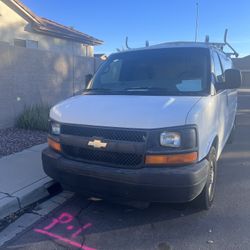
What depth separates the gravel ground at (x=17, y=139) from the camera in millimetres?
6120

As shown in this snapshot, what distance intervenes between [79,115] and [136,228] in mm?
1449

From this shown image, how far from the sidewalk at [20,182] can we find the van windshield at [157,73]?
157 cm

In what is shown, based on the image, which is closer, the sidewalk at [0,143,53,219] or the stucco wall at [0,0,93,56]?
the sidewalk at [0,143,53,219]

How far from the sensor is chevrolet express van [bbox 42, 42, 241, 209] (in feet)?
10.3

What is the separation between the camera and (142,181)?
313 cm

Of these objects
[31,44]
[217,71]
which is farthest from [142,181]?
[31,44]

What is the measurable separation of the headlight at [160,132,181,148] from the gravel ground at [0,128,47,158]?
12.3 ft

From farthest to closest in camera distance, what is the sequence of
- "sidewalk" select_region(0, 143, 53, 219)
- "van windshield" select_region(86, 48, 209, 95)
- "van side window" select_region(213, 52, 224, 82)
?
"van side window" select_region(213, 52, 224, 82), "van windshield" select_region(86, 48, 209, 95), "sidewalk" select_region(0, 143, 53, 219)

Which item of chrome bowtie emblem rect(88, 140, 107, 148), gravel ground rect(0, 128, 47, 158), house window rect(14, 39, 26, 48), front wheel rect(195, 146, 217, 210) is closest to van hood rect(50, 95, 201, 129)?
chrome bowtie emblem rect(88, 140, 107, 148)

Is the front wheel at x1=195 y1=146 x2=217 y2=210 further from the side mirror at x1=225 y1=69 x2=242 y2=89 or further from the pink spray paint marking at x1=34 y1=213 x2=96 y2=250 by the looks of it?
the pink spray paint marking at x1=34 y1=213 x2=96 y2=250

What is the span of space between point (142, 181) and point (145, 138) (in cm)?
44

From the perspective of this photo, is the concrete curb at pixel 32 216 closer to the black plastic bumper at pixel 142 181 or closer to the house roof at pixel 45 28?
the black plastic bumper at pixel 142 181

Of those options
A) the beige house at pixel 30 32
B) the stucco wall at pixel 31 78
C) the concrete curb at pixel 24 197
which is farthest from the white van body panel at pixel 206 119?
the beige house at pixel 30 32

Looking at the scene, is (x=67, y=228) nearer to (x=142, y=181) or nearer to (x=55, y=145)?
(x=55, y=145)
